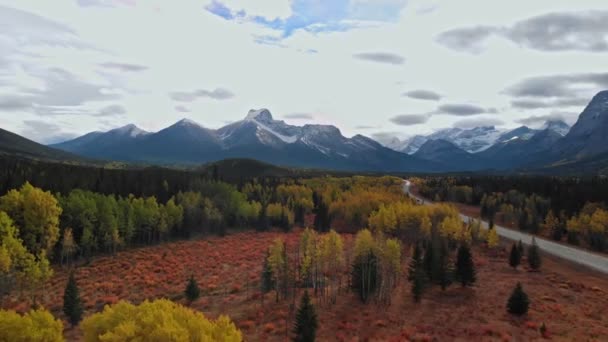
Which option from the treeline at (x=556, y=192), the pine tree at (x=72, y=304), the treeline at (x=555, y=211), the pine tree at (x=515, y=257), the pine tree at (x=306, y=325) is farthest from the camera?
the treeline at (x=556, y=192)

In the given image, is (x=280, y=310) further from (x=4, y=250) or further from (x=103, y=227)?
(x=103, y=227)

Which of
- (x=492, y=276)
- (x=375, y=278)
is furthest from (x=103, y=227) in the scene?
(x=492, y=276)

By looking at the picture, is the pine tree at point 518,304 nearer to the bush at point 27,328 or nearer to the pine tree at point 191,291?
the pine tree at point 191,291

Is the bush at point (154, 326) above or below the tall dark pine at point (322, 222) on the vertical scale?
above

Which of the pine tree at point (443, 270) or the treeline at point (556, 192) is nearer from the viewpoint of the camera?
the pine tree at point (443, 270)

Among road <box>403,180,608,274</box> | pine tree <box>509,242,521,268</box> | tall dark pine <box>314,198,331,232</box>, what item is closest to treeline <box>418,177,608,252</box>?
road <box>403,180,608,274</box>

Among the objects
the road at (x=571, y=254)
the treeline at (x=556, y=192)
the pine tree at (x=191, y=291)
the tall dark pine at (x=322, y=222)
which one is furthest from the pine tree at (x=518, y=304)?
the treeline at (x=556, y=192)

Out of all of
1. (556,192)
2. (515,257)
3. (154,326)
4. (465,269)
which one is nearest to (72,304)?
(154,326)

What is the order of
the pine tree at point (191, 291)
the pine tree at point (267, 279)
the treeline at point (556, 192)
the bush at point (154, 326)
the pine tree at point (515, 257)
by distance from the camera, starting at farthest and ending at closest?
the treeline at point (556, 192)
the pine tree at point (515, 257)
the pine tree at point (267, 279)
the pine tree at point (191, 291)
the bush at point (154, 326)
